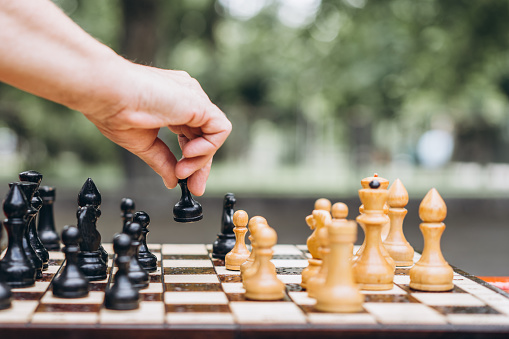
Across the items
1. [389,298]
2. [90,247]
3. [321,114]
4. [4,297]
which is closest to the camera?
[4,297]

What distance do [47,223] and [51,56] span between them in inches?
45.9

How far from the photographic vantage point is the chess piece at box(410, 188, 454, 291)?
179 cm

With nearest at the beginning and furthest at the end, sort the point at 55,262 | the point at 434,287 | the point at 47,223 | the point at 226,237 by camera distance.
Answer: the point at 434,287, the point at 55,262, the point at 226,237, the point at 47,223

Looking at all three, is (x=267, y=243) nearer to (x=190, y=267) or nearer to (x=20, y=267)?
(x=190, y=267)

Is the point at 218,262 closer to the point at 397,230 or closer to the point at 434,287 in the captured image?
the point at 397,230

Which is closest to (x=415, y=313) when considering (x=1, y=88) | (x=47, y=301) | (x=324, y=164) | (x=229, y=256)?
(x=229, y=256)

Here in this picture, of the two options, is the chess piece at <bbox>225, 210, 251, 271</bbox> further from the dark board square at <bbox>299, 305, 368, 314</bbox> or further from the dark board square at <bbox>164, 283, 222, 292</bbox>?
the dark board square at <bbox>299, 305, 368, 314</bbox>

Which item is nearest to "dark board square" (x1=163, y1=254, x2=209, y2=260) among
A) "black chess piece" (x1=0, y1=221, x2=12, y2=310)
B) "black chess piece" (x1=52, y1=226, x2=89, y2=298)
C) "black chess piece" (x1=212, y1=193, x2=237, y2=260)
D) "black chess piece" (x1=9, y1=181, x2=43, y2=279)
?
"black chess piece" (x1=212, y1=193, x2=237, y2=260)

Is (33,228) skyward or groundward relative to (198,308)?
skyward

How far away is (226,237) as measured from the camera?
236 centimetres

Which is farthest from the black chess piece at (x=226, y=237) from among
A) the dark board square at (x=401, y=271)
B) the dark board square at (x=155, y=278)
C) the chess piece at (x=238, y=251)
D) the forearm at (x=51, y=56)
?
the forearm at (x=51, y=56)

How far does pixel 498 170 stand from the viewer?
15492 millimetres

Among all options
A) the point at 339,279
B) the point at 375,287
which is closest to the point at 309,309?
the point at 339,279

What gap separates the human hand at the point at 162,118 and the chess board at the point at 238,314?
0.40m
